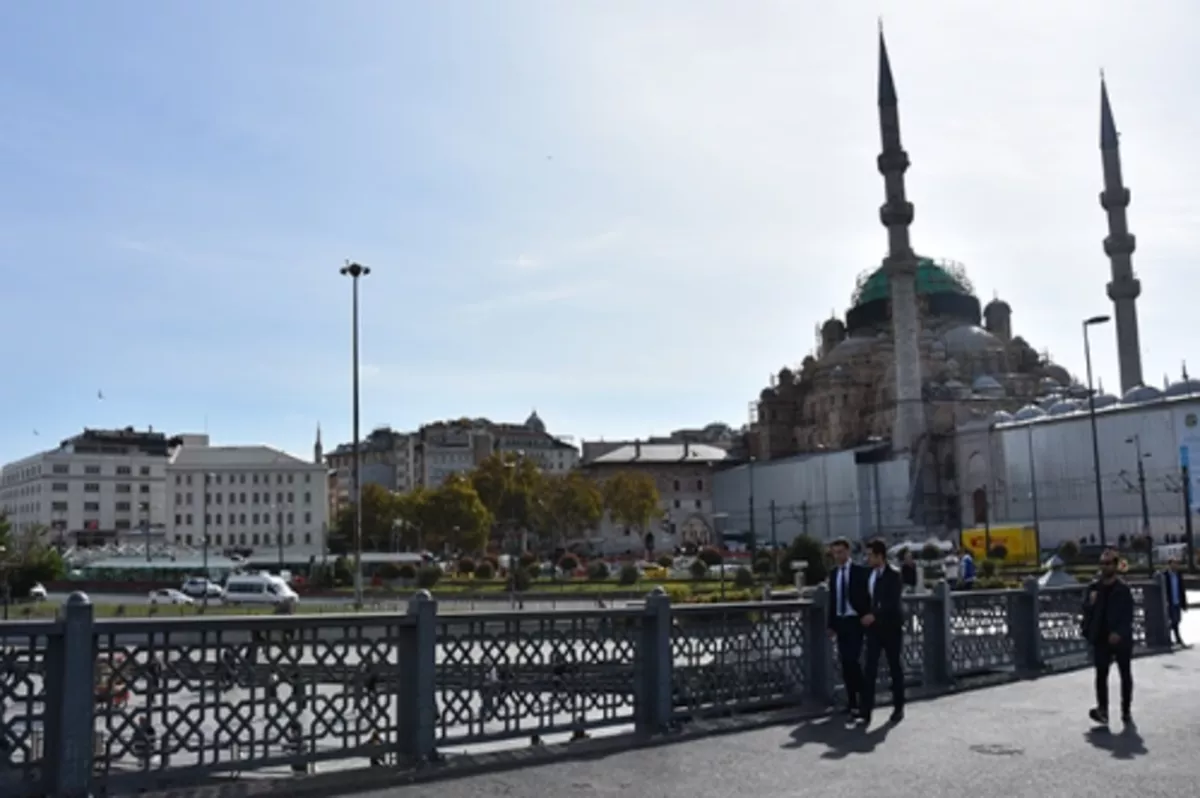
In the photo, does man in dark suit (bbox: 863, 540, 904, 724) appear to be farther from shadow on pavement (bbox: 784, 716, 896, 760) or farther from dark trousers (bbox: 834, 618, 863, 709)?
shadow on pavement (bbox: 784, 716, 896, 760)

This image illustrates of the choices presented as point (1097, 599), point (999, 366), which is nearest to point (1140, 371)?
point (999, 366)

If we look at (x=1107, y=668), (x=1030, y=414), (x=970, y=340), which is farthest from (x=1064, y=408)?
(x=1107, y=668)

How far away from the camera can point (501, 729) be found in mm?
8867

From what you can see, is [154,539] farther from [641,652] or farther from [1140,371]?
[641,652]

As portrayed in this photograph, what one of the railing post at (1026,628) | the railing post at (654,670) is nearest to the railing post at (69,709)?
the railing post at (654,670)

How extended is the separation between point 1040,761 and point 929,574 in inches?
1599

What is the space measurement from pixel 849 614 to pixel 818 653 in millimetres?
801

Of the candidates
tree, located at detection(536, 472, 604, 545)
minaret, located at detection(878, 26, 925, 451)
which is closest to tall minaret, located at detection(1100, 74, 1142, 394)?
minaret, located at detection(878, 26, 925, 451)

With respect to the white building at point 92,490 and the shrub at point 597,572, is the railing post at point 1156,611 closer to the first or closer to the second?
the shrub at point 597,572

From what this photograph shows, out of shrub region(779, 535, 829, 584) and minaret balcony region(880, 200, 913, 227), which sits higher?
minaret balcony region(880, 200, 913, 227)

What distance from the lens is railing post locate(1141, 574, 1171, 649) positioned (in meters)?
18.2

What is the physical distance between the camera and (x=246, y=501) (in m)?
105

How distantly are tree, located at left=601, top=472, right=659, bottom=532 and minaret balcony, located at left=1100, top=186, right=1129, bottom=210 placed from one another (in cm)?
4008

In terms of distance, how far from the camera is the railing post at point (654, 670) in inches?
387
